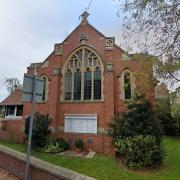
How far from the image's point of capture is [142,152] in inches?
523

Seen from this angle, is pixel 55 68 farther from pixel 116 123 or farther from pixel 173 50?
pixel 173 50

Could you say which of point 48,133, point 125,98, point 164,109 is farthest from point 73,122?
point 164,109

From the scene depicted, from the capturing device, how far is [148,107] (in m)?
14.9

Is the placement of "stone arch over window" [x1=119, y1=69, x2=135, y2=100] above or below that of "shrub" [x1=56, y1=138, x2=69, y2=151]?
above

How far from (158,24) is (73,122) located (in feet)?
42.5

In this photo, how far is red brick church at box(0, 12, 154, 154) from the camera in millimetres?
17672

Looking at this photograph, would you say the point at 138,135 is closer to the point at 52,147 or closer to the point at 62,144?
the point at 62,144

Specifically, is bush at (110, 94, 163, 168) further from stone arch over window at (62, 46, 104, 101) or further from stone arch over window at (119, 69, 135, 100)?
stone arch over window at (62, 46, 104, 101)

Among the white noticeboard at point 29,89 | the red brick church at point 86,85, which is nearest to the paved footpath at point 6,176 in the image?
the white noticeboard at point 29,89

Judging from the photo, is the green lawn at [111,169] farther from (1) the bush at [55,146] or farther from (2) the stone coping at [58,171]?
(2) the stone coping at [58,171]

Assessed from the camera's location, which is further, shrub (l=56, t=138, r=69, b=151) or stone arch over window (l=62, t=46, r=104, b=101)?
stone arch over window (l=62, t=46, r=104, b=101)

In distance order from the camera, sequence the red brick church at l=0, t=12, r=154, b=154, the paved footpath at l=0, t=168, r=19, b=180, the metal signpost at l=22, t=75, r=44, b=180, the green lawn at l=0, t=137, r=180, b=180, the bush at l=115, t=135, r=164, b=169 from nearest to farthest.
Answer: the metal signpost at l=22, t=75, r=44, b=180 → the paved footpath at l=0, t=168, r=19, b=180 → the green lawn at l=0, t=137, r=180, b=180 → the bush at l=115, t=135, r=164, b=169 → the red brick church at l=0, t=12, r=154, b=154

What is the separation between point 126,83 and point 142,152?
6.48 m

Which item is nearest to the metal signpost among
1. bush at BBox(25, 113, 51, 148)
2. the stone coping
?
the stone coping
